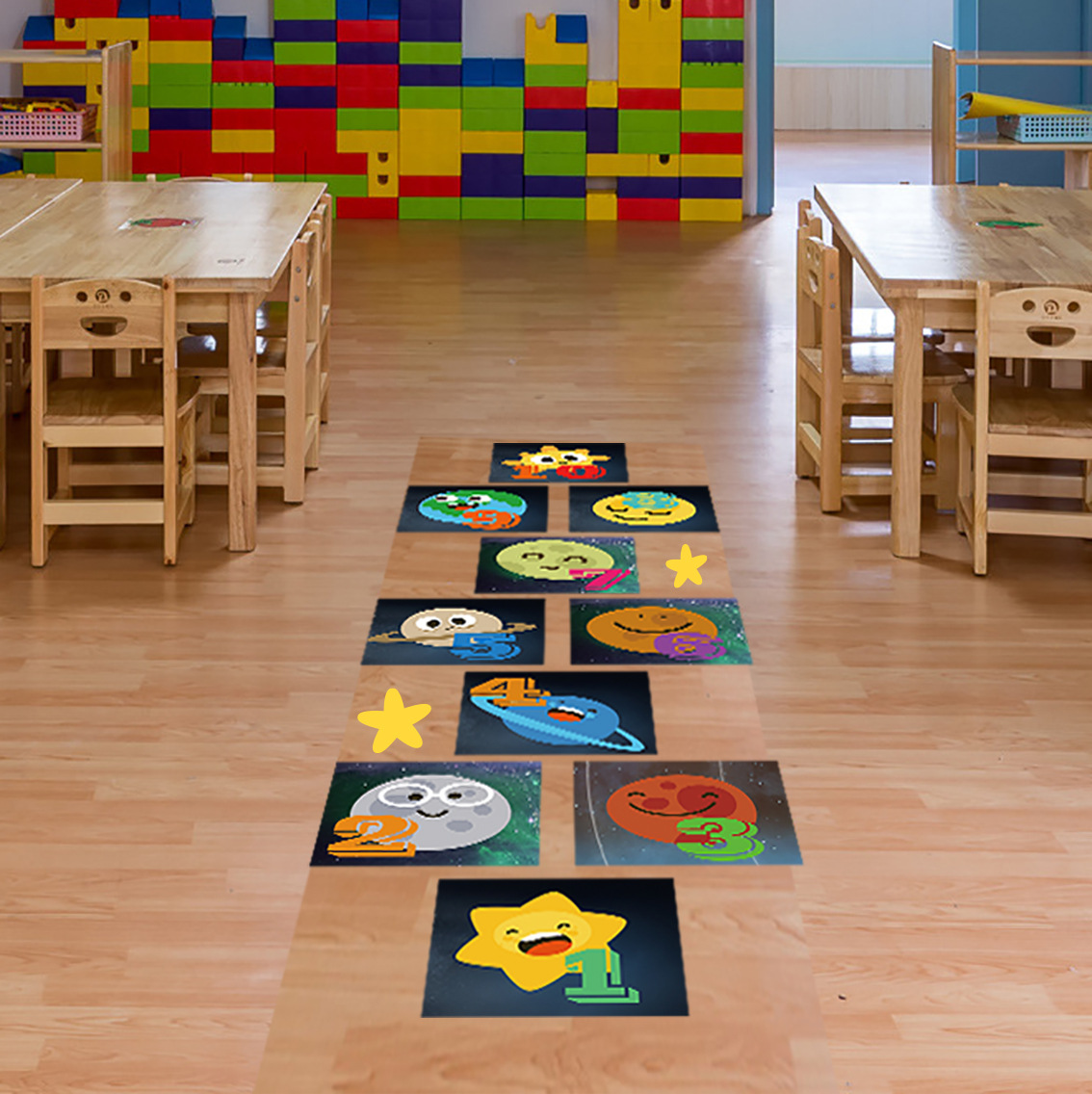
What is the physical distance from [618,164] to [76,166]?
2.97 meters

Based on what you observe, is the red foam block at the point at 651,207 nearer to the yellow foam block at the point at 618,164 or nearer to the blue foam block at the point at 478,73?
the yellow foam block at the point at 618,164

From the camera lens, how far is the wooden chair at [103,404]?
344cm

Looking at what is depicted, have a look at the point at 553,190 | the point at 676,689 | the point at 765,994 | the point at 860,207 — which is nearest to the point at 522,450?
the point at 860,207

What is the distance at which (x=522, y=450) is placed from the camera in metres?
4.48

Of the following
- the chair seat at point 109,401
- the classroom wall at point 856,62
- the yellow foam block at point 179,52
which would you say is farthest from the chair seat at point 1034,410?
the classroom wall at point 856,62

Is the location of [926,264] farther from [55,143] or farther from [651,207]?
[651,207]

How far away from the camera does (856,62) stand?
1295 centimetres

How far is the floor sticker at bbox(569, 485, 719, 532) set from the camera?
387 centimetres

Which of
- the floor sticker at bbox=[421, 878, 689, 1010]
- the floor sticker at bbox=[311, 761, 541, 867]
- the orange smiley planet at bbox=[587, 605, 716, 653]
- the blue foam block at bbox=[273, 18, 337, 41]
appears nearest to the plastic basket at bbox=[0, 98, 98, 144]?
the blue foam block at bbox=[273, 18, 337, 41]

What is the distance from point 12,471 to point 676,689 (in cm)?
222

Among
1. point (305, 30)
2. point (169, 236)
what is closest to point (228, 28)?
point (305, 30)

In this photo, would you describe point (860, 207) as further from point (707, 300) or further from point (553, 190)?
point (553, 190)

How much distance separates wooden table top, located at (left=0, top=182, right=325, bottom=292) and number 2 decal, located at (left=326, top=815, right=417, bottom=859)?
154 centimetres

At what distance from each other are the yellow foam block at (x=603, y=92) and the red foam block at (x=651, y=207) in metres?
0.53
